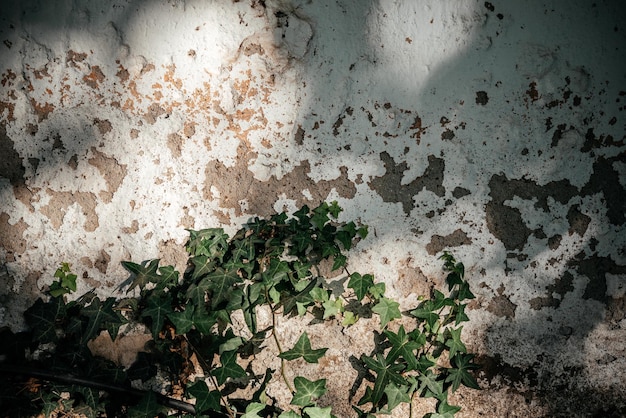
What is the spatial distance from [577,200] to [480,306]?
1.60 ft

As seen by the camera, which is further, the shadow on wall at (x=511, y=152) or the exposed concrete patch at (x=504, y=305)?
the exposed concrete patch at (x=504, y=305)

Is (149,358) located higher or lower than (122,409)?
higher

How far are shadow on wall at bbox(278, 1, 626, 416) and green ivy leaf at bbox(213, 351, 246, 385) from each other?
0.67 m

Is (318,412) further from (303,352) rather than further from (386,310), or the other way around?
(386,310)

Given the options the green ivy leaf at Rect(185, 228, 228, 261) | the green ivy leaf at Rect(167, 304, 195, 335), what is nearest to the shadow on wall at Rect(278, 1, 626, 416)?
the green ivy leaf at Rect(185, 228, 228, 261)

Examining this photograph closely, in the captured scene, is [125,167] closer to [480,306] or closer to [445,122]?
[445,122]

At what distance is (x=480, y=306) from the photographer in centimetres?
136

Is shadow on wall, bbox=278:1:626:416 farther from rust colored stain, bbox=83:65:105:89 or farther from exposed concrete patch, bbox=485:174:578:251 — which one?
rust colored stain, bbox=83:65:105:89

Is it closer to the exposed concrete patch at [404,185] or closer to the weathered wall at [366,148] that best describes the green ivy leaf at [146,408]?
the weathered wall at [366,148]

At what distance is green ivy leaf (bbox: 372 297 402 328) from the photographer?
133cm

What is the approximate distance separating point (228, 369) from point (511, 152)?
1195mm

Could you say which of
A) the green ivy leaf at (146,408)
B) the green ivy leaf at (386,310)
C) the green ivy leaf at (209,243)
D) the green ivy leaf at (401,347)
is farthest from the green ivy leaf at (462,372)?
the green ivy leaf at (146,408)

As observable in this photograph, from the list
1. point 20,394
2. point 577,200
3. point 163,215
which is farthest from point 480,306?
point 20,394

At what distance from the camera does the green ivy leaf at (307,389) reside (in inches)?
50.9
